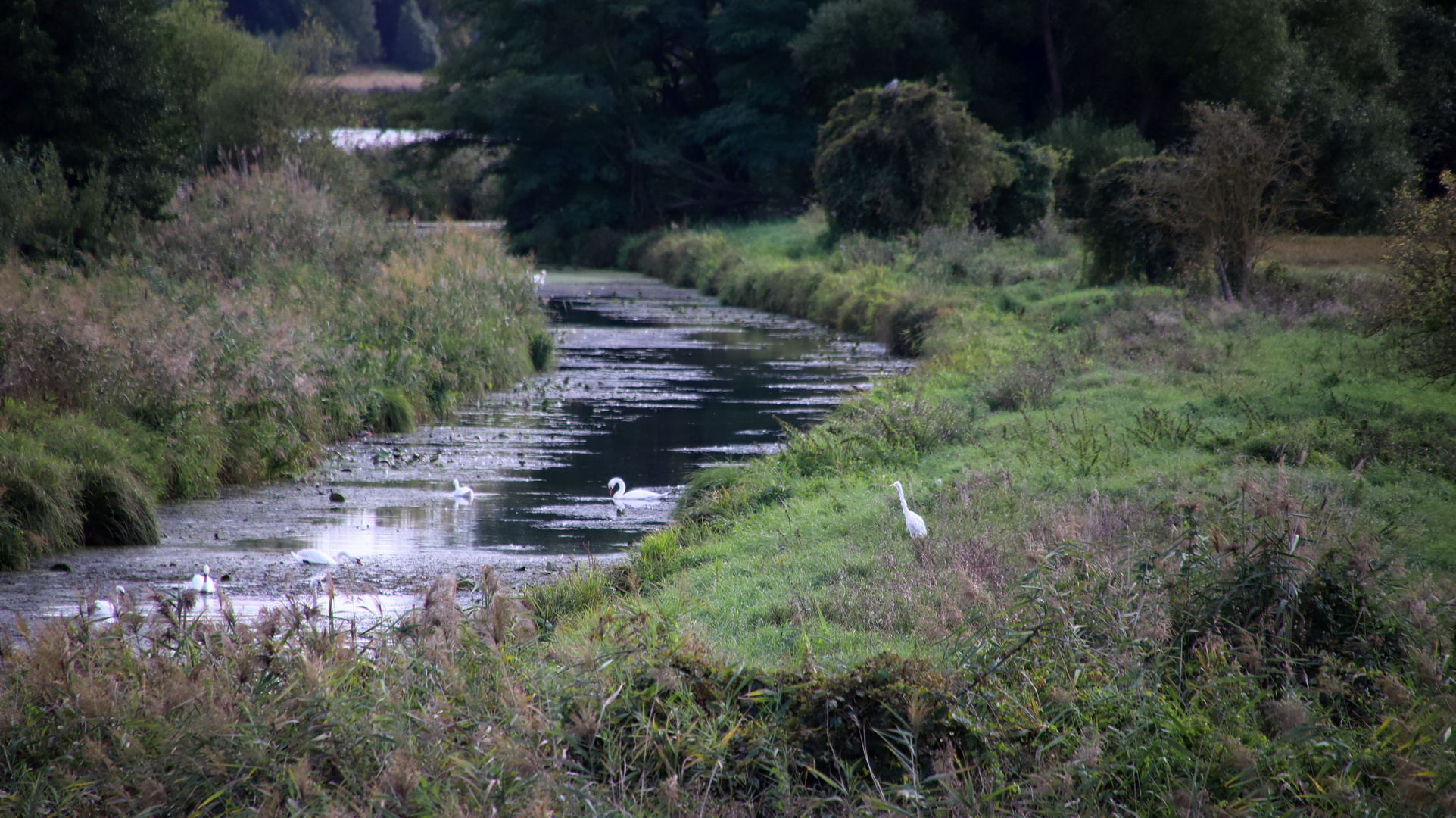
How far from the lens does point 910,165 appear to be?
95.4 ft

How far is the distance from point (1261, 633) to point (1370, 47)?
35150mm

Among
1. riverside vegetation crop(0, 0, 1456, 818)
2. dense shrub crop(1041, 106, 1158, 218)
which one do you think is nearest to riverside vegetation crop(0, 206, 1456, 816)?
riverside vegetation crop(0, 0, 1456, 818)

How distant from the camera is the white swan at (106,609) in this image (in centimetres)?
494

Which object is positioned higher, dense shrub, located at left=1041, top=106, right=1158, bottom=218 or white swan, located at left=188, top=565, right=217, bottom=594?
dense shrub, located at left=1041, top=106, right=1158, bottom=218

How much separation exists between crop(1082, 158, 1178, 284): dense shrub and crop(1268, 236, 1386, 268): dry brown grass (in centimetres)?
177

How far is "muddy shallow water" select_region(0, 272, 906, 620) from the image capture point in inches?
314

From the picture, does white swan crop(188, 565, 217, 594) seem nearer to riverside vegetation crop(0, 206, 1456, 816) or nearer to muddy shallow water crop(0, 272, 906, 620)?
muddy shallow water crop(0, 272, 906, 620)

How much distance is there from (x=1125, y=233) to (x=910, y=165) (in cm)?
934

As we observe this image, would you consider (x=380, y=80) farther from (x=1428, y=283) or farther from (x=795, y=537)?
(x=795, y=537)

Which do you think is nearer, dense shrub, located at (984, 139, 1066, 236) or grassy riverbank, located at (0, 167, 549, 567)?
grassy riverbank, located at (0, 167, 549, 567)

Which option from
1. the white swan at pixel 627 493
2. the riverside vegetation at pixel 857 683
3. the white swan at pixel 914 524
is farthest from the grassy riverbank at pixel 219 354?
the white swan at pixel 914 524

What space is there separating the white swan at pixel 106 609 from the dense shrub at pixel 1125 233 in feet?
51.8

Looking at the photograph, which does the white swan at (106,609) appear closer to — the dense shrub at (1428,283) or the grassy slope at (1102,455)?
the grassy slope at (1102,455)

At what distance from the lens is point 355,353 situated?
46.5 feet
